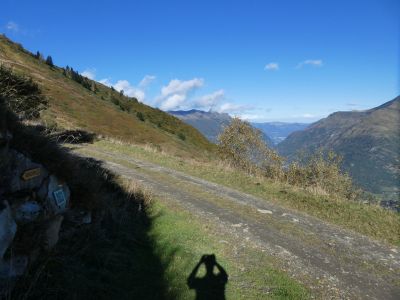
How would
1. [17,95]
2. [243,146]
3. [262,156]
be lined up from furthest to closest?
[243,146] → [262,156] → [17,95]

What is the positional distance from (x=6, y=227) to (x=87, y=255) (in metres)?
2.14

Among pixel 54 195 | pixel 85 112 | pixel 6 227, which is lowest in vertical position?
pixel 6 227

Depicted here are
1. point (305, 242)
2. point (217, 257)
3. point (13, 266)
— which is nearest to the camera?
point (13, 266)

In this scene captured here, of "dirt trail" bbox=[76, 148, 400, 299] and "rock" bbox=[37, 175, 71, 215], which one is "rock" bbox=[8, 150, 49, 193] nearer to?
"rock" bbox=[37, 175, 71, 215]

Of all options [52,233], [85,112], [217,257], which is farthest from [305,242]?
[85,112]

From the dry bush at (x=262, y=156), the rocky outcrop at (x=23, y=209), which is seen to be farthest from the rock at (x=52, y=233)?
the dry bush at (x=262, y=156)

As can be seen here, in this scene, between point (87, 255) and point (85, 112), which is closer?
point (87, 255)

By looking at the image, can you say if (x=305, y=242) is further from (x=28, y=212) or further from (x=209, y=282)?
(x=28, y=212)

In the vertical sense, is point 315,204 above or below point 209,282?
above

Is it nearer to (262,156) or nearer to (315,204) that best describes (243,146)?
(262,156)

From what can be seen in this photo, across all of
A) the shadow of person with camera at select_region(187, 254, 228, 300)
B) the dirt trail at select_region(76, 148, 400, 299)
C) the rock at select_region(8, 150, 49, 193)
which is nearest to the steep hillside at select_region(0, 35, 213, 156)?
the dirt trail at select_region(76, 148, 400, 299)

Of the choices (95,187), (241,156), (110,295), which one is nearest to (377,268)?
(110,295)

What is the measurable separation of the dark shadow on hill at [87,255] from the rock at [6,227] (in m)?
0.66

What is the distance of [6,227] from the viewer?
5.18 m
